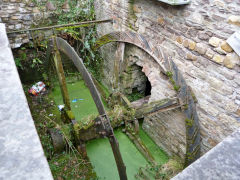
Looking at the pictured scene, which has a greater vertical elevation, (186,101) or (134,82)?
(186,101)

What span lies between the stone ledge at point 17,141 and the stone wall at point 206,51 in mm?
2253

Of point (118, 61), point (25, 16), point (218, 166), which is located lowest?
point (118, 61)

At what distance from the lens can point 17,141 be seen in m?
0.76

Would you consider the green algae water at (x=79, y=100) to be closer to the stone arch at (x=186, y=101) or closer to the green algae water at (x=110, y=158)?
the green algae water at (x=110, y=158)

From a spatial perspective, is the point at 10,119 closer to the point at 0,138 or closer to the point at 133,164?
the point at 0,138

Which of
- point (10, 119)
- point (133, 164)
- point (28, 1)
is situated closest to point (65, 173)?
point (133, 164)

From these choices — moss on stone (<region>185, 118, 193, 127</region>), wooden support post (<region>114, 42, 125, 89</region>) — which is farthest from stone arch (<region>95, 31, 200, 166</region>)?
wooden support post (<region>114, 42, 125, 89</region>)

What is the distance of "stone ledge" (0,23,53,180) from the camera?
0.67 meters

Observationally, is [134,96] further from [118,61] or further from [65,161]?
[65,161]

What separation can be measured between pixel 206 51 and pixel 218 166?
2.17 meters

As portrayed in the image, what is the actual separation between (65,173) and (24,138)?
3009 millimetres

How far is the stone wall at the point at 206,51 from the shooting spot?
92.2 inches

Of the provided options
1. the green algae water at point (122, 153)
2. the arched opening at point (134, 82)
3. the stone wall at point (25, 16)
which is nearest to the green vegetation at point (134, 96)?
the arched opening at point (134, 82)

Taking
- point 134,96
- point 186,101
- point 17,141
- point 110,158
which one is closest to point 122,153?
point 110,158
